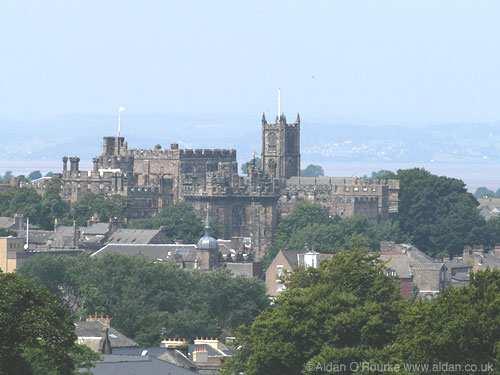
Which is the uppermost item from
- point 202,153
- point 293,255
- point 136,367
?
point 202,153

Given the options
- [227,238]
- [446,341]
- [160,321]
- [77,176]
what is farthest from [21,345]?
[77,176]

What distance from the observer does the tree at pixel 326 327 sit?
66.7 meters

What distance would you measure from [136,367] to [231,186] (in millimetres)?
84991

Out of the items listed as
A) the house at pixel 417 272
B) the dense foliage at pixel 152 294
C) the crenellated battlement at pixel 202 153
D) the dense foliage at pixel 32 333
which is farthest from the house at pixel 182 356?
the crenellated battlement at pixel 202 153

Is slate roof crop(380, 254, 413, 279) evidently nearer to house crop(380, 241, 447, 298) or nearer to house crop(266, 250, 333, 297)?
house crop(380, 241, 447, 298)

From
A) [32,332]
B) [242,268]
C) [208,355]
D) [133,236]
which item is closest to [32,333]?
[32,332]

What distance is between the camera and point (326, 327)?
6744 cm

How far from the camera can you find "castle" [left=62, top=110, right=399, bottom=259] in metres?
150

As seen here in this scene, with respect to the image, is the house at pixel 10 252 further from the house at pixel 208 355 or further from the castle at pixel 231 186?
the house at pixel 208 355

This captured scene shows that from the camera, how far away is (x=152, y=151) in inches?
6565

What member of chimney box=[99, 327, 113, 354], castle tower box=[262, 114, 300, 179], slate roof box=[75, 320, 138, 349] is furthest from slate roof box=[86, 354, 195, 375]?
castle tower box=[262, 114, 300, 179]

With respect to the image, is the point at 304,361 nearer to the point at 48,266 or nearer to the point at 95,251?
the point at 48,266

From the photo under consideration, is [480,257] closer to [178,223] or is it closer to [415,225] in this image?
[178,223]

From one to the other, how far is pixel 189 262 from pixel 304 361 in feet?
183
